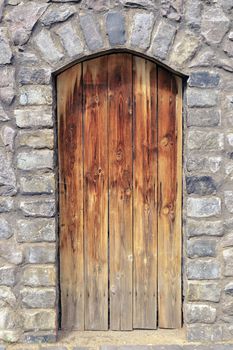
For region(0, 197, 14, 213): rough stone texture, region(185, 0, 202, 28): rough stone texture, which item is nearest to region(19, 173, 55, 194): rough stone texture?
region(0, 197, 14, 213): rough stone texture

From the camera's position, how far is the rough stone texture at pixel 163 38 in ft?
12.1

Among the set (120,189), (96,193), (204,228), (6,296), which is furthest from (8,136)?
(204,228)

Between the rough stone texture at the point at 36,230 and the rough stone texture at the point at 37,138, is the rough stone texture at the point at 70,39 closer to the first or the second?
the rough stone texture at the point at 37,138

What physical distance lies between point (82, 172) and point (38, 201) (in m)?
0.39

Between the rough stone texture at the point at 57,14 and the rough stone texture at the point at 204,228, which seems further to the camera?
the rough stone texture at the point at 204,228

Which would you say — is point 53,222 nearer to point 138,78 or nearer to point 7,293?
point 7,293

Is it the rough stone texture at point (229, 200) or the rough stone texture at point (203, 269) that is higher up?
the rough stone texture at point (229, 200)

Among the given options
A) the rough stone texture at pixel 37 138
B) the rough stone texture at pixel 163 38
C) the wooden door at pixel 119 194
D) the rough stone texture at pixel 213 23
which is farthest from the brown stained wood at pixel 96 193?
the rough stone texture at pixel 213 23

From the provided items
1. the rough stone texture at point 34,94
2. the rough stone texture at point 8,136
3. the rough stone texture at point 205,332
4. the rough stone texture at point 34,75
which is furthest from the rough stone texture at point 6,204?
the rough stone texture at point 205,332

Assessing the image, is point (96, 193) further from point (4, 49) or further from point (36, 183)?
point (4, 49)

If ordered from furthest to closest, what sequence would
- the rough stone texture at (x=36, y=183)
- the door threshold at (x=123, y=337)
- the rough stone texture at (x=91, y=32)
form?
the door threshold at (x=123, y=337) → the rough stone texture at (x=36, y=183) → the rough stone texture at (x=91, y=32)

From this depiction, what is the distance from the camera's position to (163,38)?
369 cm

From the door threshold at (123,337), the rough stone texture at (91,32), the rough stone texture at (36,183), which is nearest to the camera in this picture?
the rough stone texture at (91,32)

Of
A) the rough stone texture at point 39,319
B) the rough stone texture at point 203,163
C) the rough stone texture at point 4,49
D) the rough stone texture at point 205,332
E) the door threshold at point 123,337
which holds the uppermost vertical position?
the rough stone texture at point 4,49
